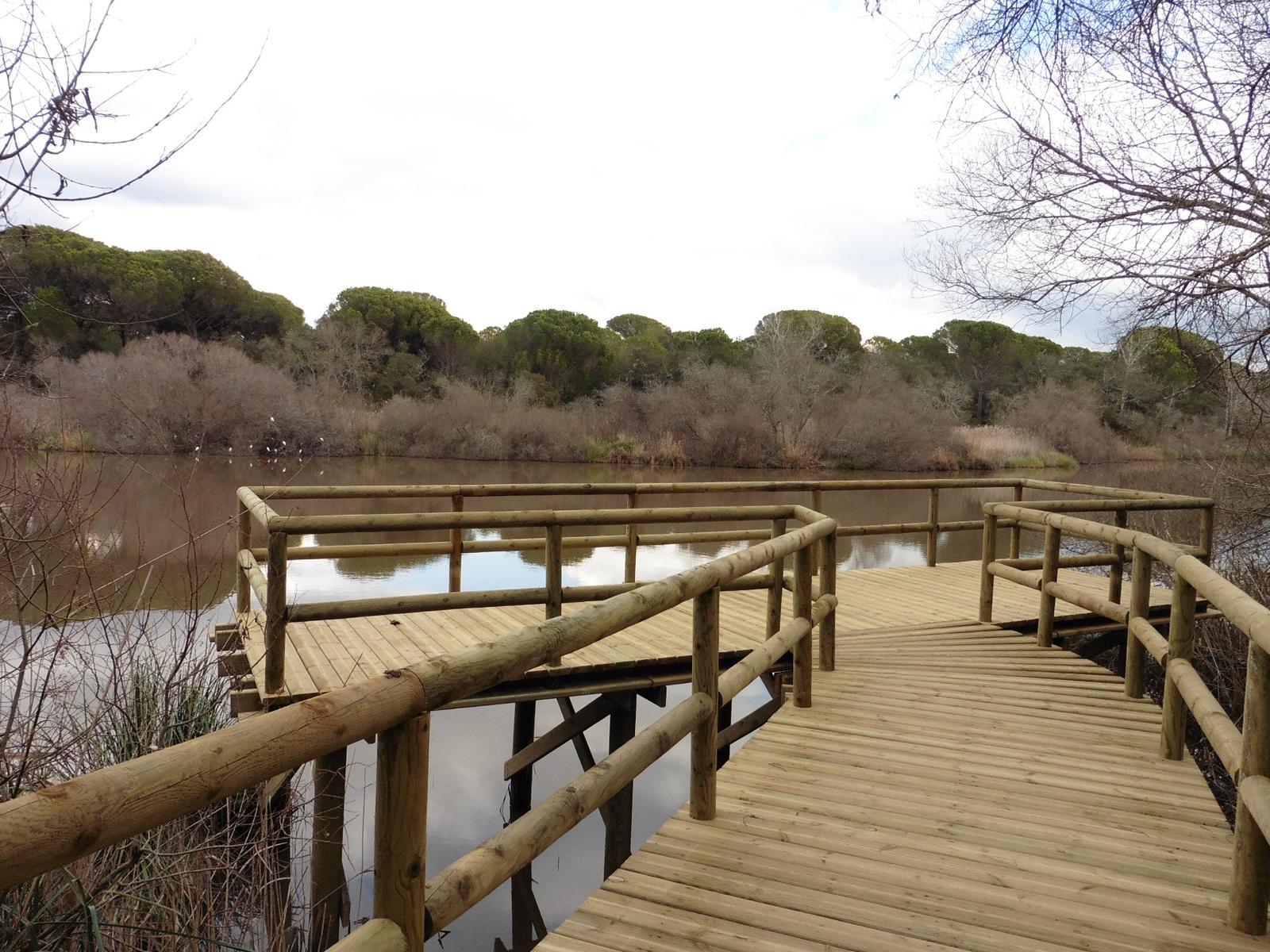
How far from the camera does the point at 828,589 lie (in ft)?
16.9

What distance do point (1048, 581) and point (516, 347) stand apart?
1533 inches

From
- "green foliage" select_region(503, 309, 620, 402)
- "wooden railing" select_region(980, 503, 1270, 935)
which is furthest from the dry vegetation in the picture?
"wooden railing" select_region(980, 503, 1270, 935)

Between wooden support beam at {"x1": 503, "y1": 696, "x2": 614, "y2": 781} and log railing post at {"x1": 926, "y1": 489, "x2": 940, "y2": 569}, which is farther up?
log railing post at {"x1": 926, "y1": 489, "x2": 940, "y2": 569}

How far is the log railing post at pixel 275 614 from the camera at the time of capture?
430 centimetres

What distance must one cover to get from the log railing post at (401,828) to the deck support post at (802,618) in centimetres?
285

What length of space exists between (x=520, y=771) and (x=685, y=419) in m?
25.2

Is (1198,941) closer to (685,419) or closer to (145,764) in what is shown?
(145,764)

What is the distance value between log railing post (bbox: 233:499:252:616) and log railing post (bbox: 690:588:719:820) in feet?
12.0

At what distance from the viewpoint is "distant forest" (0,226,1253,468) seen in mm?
26219

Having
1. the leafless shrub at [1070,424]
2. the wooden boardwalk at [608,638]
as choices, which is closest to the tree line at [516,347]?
the leafless shrub at [1070,424]

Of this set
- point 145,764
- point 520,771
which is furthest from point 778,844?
point 520,771

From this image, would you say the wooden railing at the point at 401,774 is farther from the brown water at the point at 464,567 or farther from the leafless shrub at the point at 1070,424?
the leafless shrub at the point at 1070,424

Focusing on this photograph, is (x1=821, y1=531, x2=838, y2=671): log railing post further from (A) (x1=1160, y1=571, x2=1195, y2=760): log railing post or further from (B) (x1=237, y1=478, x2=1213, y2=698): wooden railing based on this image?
(A) (x1=1160, y1=571, x2=1195, y2=760): log railing post

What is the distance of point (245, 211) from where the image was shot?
10656mm
